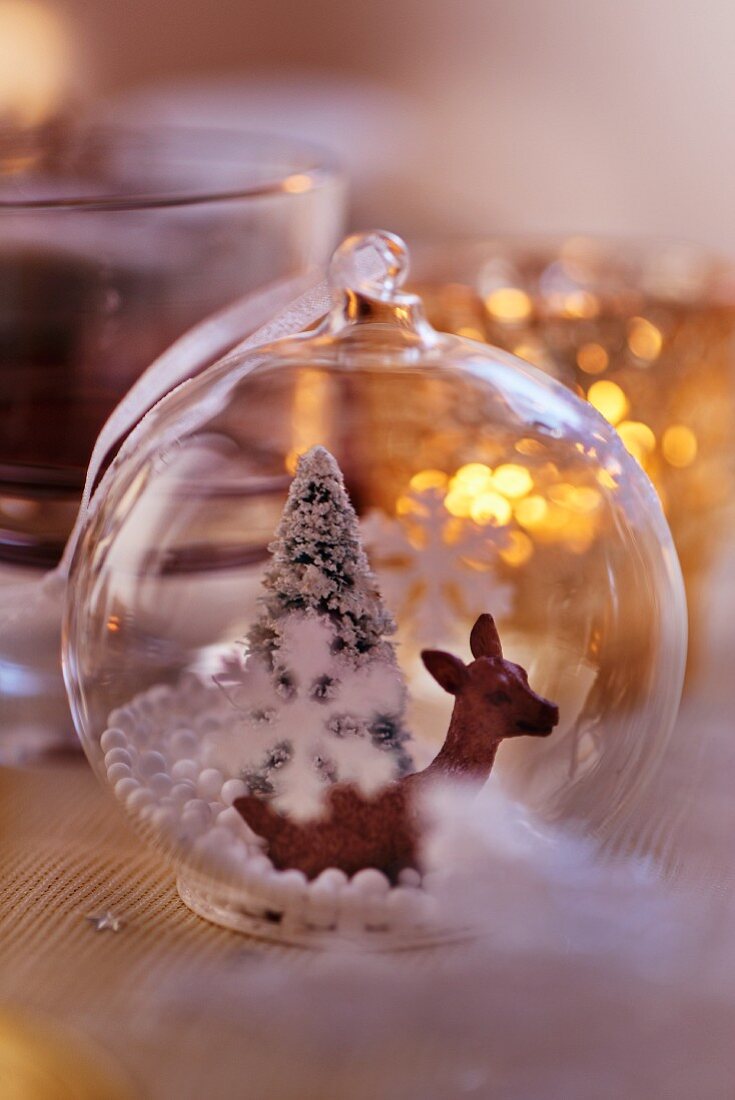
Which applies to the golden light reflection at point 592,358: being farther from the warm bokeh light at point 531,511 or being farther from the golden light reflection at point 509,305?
the warm bokeh light at point 531,511

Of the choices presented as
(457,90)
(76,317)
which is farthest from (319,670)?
(457,90)

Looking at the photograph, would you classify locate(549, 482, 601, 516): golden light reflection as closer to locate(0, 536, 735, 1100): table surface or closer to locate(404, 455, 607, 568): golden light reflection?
locate(404, 455, 607, 568): golden light reflection

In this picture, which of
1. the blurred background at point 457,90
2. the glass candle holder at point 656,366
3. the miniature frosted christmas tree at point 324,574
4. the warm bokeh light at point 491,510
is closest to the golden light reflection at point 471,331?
the glass candle holder at point 656,366

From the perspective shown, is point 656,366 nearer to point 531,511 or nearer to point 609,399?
point 609,399

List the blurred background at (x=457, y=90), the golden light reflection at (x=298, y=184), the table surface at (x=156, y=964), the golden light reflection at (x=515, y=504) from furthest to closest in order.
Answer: the blurred background at (x=457, y=90) → the golden light reflection at (x=298, y=184) → the golden light reflection at (x=515, y=504) → the table surface at (x=156, y=964)

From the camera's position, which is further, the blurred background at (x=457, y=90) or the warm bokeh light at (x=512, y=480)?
the blurred background at (x=457, y=90)
